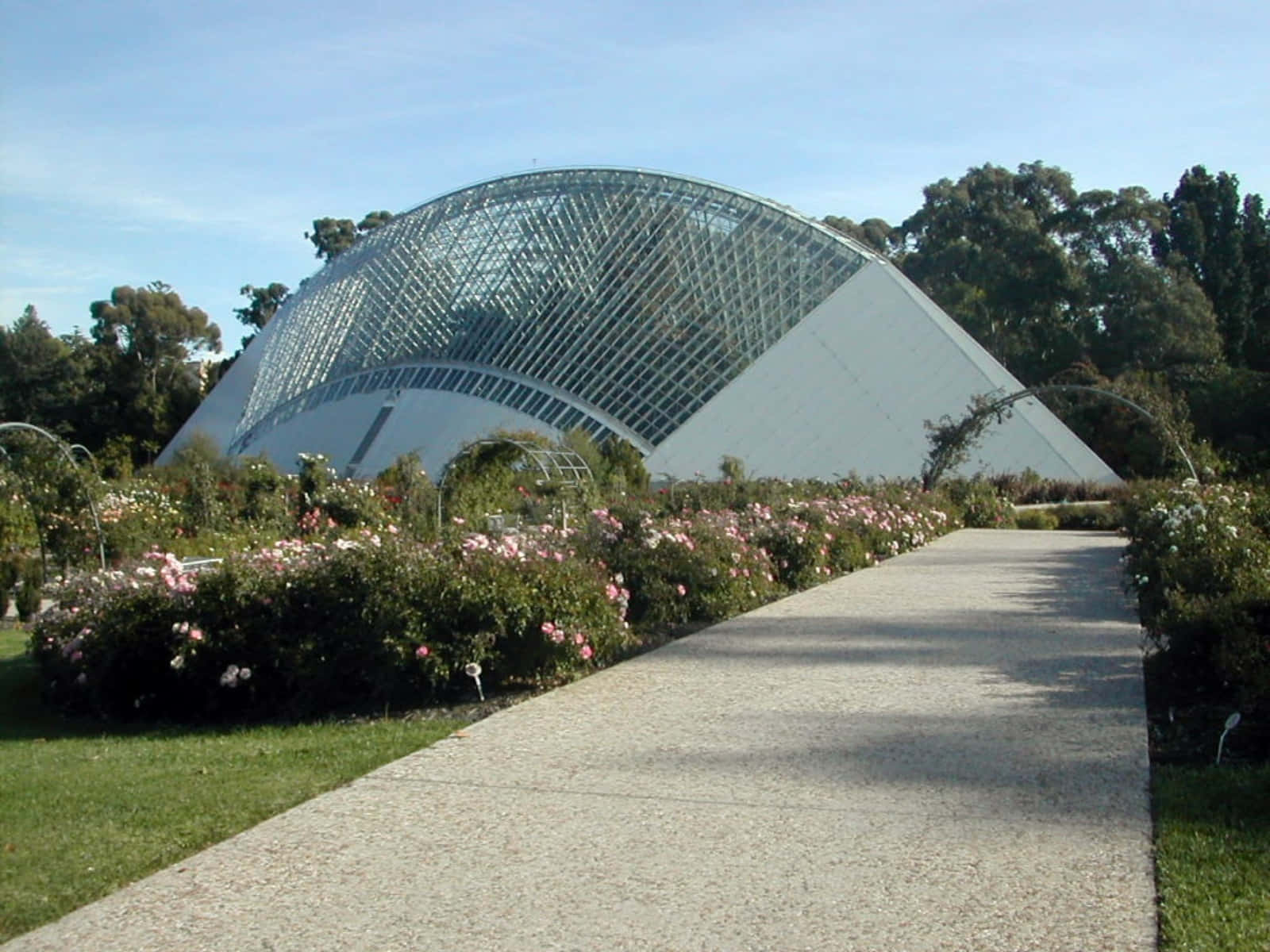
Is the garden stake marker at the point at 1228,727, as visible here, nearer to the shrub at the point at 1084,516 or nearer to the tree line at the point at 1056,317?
the shrub at the point at 1084,516

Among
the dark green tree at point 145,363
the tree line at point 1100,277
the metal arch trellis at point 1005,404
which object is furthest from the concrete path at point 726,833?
the dark green tree at point 145,363

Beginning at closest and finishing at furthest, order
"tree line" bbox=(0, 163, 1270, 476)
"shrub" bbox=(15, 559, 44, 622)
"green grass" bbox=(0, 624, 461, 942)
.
Result: 1. "green grass" bbox=(0, 624, 461, 942)
2. "shrub" bbox=(15, 559, 44, 622)
3. "tree line" bbox=(0, 163, 1270, 476)

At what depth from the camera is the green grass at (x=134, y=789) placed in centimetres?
463

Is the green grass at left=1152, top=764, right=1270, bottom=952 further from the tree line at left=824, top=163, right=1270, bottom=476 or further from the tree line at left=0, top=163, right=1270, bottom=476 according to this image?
the tree line at left=824, top=163, right=1270, bottom=476

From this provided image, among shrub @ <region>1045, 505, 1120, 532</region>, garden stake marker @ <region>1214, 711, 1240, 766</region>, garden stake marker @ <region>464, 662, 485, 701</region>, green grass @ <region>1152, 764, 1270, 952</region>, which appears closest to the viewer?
green grass @ <region>1152, 764, 1270, 952</region>

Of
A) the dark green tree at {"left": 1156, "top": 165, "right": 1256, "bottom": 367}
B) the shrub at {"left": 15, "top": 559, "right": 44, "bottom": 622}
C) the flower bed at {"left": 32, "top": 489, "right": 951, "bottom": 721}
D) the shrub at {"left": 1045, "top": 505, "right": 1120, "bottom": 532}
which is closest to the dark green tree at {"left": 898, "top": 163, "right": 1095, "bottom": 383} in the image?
the dark green tree at {"left": 1156, "top": 165, "right": 1256, "bottom": 367}

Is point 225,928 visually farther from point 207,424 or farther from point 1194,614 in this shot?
point 207,424

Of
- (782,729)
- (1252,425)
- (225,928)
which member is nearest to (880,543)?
(782,729)

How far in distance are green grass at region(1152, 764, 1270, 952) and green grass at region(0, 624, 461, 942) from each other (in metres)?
3.34

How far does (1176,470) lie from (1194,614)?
57.6 ft

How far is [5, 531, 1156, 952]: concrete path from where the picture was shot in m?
4.02

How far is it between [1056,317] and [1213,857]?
49.6m

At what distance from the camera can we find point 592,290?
35.5m

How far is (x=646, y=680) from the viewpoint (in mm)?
8188
